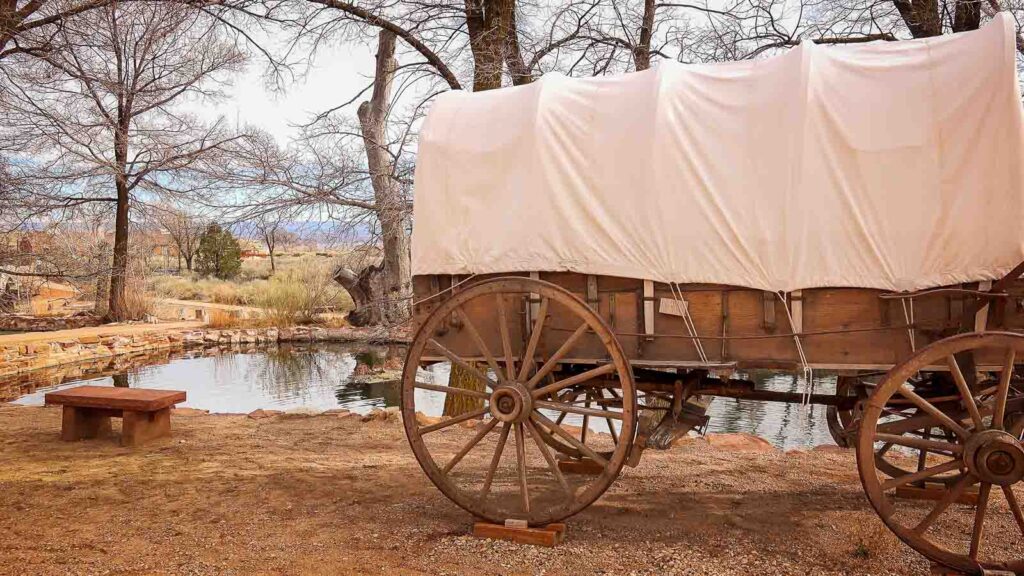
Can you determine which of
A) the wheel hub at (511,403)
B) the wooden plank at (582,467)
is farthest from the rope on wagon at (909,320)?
the wooden plank at (582,467)

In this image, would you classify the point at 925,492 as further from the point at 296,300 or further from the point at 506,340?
the point at 296,300

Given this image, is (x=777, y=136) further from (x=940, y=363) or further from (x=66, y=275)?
(x=66, y=275)

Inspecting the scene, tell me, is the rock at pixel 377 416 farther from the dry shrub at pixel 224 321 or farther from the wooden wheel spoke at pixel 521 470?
A: the dry shrub at pixel 224 321

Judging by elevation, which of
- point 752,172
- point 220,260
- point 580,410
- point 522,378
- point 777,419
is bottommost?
point 777,419

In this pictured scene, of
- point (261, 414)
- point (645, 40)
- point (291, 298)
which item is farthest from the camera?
point (291, 298)

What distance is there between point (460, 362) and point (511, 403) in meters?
0.34

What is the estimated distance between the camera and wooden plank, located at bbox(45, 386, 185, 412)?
5.92 meters

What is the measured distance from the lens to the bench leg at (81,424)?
6.16 meters

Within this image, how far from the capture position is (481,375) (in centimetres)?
383

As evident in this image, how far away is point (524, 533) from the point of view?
3715 mm

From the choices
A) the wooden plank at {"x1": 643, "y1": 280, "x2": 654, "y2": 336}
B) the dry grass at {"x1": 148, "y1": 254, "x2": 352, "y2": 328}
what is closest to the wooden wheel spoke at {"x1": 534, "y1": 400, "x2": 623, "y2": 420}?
the wooden plank at {"x1": 643, "y1": 280, "x2": 654, "y2": 336}

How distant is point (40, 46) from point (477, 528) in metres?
7.46

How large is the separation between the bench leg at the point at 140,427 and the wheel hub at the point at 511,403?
145 inches

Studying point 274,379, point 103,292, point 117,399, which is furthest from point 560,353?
point 103,292
